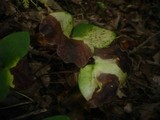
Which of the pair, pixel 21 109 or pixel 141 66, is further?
pixel 141 66

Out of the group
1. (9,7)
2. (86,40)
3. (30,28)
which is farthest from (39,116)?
(9,7)

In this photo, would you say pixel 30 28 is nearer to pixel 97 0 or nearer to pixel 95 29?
pixel 95 29

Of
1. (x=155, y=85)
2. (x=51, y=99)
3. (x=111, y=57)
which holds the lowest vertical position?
(x=155, y=85)

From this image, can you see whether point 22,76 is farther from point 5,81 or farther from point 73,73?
point 73,73

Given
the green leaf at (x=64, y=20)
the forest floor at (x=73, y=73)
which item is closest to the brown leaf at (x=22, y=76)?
the forest floor at (x=73, y=73)

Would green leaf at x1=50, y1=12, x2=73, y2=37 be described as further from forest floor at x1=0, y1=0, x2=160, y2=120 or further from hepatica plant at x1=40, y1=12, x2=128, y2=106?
forest floor at x1=0, y1=0, x2=160, y2=120

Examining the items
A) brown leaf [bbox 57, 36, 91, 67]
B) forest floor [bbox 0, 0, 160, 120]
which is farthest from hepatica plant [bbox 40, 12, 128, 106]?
forest floor [bbox 0, 0, 160, 120]

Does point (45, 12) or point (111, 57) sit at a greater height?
point (111, 57)

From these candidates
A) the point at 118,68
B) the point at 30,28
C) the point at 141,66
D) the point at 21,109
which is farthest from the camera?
the point at 141,66
